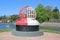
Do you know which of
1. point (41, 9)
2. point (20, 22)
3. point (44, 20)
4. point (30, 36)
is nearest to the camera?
point (30, 36)

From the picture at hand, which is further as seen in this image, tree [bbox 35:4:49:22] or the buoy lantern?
tree [bbox 35:4:49:22]

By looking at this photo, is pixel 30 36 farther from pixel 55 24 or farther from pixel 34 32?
pixel 55 24

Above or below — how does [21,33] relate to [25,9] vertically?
below

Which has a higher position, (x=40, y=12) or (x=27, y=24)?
(x=40, y=12)

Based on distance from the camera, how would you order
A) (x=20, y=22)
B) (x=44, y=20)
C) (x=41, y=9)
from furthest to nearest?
(x=44, y=20)
(x=41, y=9)
(x=20, y=22)

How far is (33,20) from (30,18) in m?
0.46

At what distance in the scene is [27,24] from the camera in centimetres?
1839

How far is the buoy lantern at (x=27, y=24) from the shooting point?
17781 millimetres

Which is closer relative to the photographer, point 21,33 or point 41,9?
point 21,33

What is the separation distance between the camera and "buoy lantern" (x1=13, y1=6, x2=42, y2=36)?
1778cm

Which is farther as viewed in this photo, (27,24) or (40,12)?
(40,12)

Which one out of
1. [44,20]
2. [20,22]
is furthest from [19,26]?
[44,20]

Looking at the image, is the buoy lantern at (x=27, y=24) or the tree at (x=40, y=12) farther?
the tree at (x=40, y=12)

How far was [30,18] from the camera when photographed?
752 inches
